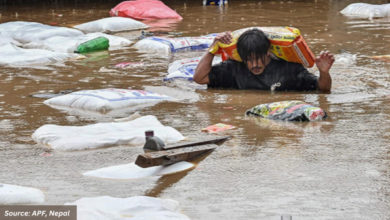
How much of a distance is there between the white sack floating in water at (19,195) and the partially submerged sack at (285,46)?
8.83 feet

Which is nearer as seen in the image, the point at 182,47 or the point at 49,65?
the point at 49,65

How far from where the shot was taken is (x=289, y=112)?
4742mm

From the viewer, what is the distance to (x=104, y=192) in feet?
11.1

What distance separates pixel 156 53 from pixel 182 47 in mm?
313

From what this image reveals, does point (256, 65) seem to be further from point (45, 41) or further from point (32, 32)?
point (32, 32)

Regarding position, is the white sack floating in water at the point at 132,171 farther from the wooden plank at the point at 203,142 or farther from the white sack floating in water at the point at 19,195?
the white sack floating in water at the point at 19,195

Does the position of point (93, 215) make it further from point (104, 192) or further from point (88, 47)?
point (88, 47)

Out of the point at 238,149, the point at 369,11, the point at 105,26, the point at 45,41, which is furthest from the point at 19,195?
the point at 369,11

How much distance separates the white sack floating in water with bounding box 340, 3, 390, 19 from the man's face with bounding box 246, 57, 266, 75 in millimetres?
6156

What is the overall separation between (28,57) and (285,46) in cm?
321

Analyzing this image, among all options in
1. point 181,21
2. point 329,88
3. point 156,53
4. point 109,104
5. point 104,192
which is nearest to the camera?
point 104,192

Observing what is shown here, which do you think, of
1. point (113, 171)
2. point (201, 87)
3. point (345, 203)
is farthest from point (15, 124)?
point (345, 203)

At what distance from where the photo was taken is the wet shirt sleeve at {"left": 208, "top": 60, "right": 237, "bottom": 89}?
5883 millimetres

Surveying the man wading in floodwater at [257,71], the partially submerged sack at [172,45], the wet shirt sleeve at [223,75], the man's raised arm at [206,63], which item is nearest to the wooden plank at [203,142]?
the man wading in floodwater at [257,71]
